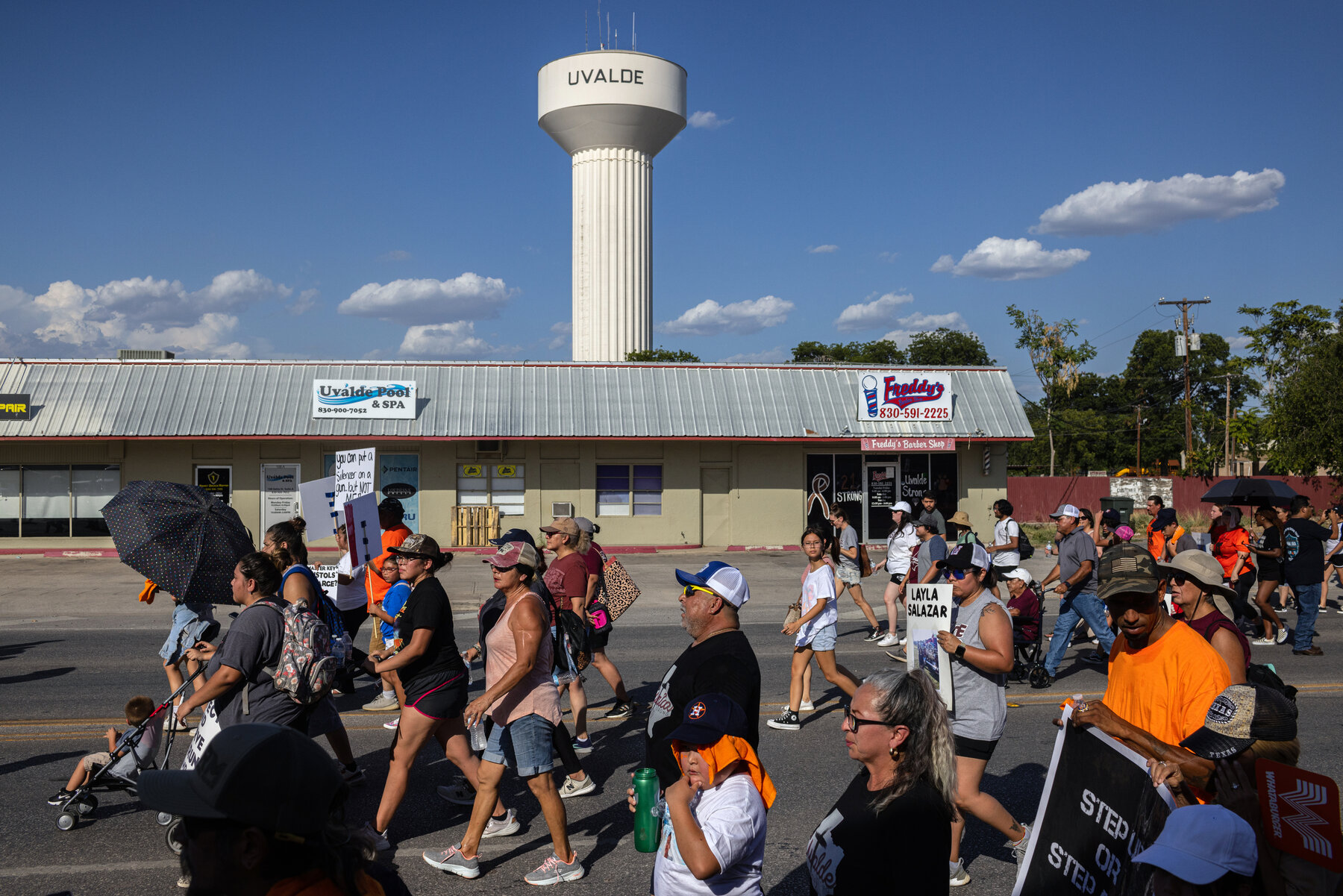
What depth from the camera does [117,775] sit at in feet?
19.0

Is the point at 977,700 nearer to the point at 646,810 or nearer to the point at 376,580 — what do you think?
the point at 646,810

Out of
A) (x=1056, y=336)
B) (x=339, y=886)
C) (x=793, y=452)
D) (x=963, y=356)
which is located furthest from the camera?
(x=963, y=356)

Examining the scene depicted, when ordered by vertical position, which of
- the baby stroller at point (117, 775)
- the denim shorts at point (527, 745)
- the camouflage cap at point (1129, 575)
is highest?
the camouflage cap at point (1129, 575)

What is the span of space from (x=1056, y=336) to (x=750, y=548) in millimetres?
43120

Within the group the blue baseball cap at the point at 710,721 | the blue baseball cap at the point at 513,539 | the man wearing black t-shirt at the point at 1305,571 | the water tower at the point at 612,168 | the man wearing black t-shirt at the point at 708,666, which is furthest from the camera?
the water tower at the point at 612,168

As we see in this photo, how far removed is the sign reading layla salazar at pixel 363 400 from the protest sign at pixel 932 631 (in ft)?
67.0

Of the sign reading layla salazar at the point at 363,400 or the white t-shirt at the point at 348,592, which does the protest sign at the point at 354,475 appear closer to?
the white t-shirt at the point at 348,592

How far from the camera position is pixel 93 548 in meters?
23.9

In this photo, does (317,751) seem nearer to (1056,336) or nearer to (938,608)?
(938,608)

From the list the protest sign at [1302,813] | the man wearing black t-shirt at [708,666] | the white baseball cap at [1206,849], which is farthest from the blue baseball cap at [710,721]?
the protest sign at [1302,813]

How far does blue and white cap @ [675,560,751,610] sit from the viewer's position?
14.2 feet

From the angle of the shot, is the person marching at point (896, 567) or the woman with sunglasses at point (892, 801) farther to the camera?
the person marching at point (896, 567)

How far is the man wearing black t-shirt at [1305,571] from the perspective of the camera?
38.3 feet

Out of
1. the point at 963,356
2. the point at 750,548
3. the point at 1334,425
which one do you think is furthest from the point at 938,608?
the point at 963,356
